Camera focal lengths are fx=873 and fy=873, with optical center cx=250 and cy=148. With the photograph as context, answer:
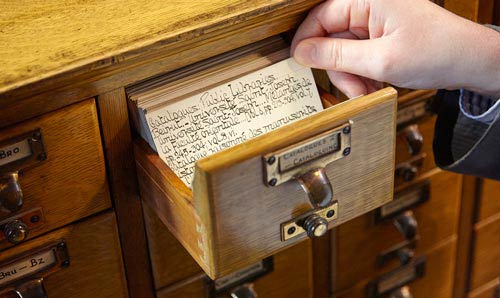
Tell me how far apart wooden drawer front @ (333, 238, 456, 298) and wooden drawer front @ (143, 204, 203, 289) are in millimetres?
412

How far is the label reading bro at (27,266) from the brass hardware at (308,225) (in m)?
0.27

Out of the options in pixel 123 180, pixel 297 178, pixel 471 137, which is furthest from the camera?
pixel 471 137

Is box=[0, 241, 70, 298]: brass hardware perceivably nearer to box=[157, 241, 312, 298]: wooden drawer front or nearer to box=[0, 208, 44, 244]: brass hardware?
box=[0, 208, 44, 244]: brass hardware

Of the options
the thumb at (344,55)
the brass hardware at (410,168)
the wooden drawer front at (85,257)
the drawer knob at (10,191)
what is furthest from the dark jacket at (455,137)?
the drawer knob at (10,191)

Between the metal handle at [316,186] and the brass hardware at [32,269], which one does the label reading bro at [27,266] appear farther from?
the metal handle at [316,186]

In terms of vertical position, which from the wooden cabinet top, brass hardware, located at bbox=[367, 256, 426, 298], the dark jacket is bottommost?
brass hardware, located at bbox=[367, 256, 426, 298]

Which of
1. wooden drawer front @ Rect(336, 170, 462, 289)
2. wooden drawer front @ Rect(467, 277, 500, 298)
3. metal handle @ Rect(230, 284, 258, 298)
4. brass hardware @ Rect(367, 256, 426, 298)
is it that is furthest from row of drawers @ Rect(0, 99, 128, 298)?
wooden drawer front @ Rect(467, 277, 500, 298)

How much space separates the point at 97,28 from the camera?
3.03ft

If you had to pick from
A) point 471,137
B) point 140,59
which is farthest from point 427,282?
point 140,59

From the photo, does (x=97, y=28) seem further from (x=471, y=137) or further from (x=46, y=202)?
(x=471, y=137)

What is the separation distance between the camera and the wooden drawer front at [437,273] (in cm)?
147

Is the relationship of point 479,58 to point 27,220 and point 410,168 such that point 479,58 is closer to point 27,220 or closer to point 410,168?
point 410,168

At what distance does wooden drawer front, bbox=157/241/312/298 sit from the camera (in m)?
1.20

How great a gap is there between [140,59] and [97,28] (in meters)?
0.06
